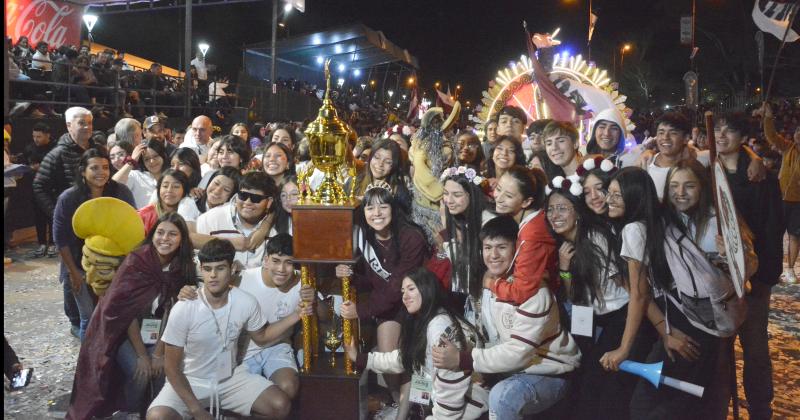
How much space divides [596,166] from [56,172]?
18.7 ft

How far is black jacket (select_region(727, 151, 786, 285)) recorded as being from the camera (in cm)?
414

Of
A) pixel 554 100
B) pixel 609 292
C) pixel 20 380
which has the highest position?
pixel 554 100

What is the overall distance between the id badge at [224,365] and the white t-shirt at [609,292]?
86.0 inches

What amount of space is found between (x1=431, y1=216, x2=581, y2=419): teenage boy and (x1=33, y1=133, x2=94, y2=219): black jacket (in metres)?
5.12

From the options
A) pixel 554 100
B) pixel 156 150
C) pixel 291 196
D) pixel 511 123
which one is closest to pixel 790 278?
pixel 554 100

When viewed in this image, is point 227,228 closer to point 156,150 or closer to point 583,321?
point 156,150

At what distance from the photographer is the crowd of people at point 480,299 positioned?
367cm

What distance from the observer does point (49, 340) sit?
19.2ft

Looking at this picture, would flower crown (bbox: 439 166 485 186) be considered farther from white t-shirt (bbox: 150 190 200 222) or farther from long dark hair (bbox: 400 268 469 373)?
white t-shirt (bbox: 150 190 200 222)

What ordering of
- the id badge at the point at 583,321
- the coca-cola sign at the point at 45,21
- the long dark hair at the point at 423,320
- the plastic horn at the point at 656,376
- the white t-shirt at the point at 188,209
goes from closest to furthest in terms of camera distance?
the plastic horn at the point at 656,376, the id badge at the point at 583,321, the long dark hair at the point at 423,320, the white t-shirt at the point at 188,209, the coca-cola sign at the point at 45,21

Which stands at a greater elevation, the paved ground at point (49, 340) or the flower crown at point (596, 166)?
the flower crown at point (596, 166)

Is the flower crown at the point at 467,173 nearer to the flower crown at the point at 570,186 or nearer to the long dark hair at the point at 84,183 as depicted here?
the flower crown at the point at 570,186

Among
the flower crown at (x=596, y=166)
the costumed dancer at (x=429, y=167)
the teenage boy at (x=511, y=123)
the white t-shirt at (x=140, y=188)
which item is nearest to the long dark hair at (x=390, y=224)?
the costumed dancer at (x=429, y=167)

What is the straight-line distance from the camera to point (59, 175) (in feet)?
23.8
